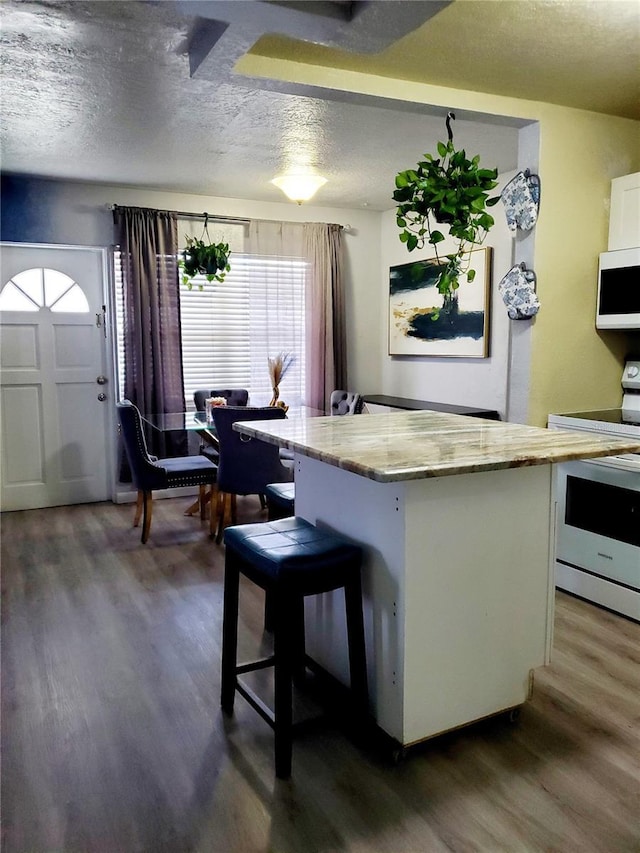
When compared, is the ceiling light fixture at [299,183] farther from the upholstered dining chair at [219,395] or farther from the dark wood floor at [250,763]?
the dark wood floor at [250,763]

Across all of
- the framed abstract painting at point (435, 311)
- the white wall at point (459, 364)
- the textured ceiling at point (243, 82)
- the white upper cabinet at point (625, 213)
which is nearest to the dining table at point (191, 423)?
the white wall at point (459, 364)

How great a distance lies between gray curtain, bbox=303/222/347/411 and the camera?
5715 millimetres

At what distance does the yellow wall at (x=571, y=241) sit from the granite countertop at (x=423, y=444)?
3.23 feet

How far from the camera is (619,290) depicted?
339cm

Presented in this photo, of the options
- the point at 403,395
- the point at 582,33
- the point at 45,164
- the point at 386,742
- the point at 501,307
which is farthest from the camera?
the point at 403,395

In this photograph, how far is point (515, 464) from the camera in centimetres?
187

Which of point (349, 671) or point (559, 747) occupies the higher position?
point (349, 671)

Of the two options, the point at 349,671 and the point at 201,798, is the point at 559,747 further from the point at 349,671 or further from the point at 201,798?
the point at 201,798

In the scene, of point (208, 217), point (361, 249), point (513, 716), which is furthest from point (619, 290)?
point (208, 217)

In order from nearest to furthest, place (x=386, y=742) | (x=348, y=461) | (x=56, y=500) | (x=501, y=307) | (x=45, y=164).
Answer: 1. (x=348, y=461)
2. (x=386, y=742)
3. (x=45, y=164)
4. (x=501, y=307)
5. (x=56, y=500)

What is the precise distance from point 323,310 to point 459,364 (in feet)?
4.37

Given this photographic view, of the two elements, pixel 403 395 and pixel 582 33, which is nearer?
pixel 582 33

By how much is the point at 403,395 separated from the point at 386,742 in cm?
410

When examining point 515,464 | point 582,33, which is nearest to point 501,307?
point 582,33
